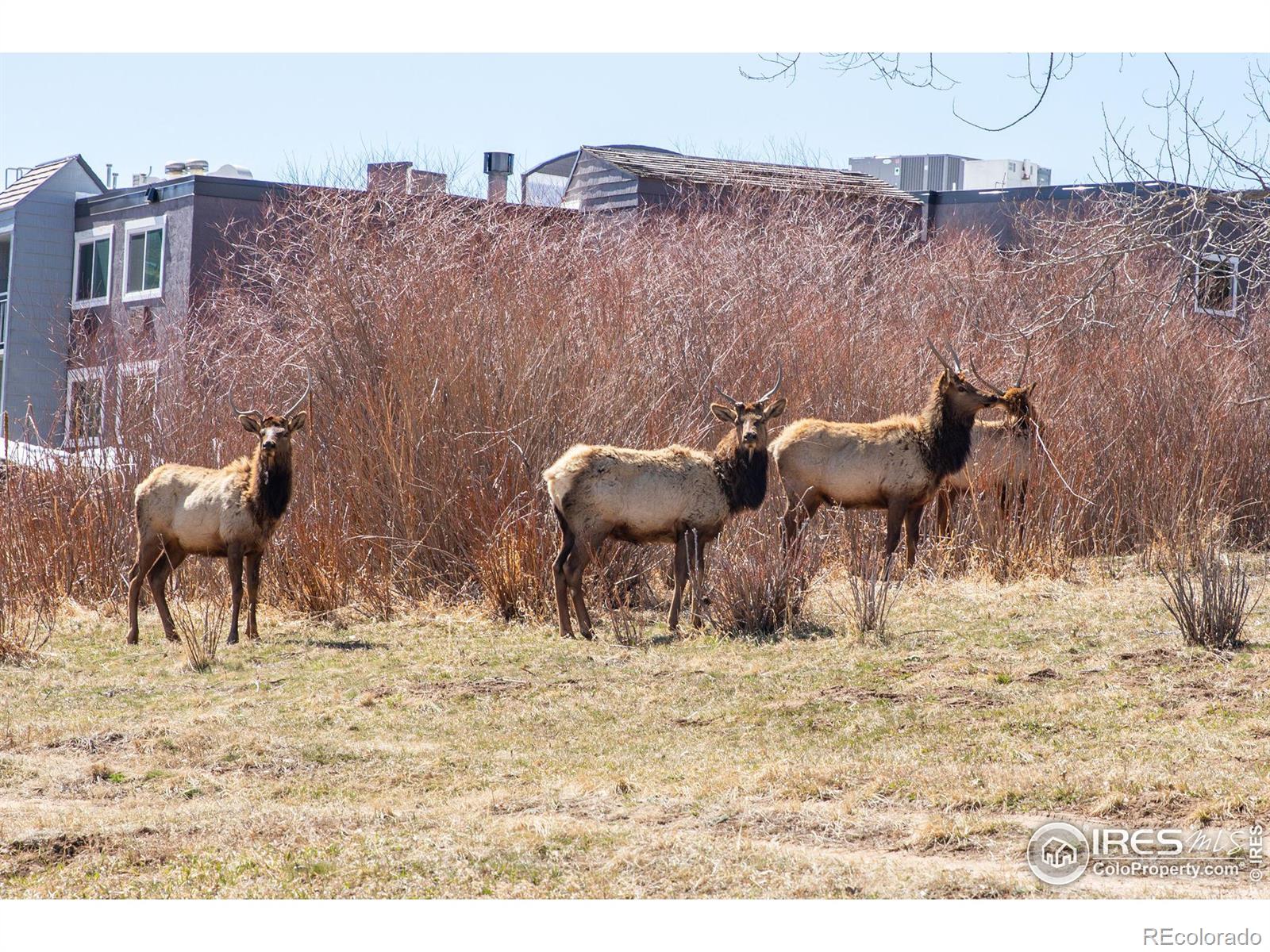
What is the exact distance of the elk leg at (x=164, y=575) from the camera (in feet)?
40.8

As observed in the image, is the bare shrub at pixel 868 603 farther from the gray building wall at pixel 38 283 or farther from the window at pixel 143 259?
the gray building wall at pixel 38 283

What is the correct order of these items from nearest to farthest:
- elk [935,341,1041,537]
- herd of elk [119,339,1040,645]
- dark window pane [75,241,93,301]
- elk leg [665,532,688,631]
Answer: herd of elk [119,339,1040,645], elk leg [665,532,688,631], elk [935,341,1041,537], dark window pane [75,241,93,301]

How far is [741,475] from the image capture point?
39.4 ft

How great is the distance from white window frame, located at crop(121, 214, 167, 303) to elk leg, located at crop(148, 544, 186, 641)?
19.0 m

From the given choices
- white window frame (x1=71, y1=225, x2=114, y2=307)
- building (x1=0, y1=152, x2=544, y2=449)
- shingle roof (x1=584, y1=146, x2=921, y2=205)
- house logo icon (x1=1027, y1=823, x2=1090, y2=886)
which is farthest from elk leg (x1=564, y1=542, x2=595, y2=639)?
white window frame (x1=71, y1=225, x2=114, y2=307)

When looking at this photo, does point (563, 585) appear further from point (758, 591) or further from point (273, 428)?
point (273, 428)

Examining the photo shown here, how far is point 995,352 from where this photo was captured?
60.8 feet

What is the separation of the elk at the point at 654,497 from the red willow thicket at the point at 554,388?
1.65 ft

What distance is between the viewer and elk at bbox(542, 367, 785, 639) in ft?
37.6

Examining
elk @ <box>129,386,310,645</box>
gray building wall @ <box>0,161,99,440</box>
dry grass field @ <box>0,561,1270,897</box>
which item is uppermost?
gray building wall @ <box>0,161,99,440</box>

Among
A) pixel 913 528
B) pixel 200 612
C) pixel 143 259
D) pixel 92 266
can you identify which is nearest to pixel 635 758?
pixel 913 528

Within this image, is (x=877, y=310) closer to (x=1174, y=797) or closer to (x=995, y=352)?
(x=995, y=352)

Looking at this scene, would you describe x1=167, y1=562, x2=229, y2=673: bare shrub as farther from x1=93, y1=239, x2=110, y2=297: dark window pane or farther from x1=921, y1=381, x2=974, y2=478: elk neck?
x1=93, y1=239, x2=110, y2=297: dark window pane

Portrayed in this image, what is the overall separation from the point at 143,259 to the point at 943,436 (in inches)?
860
